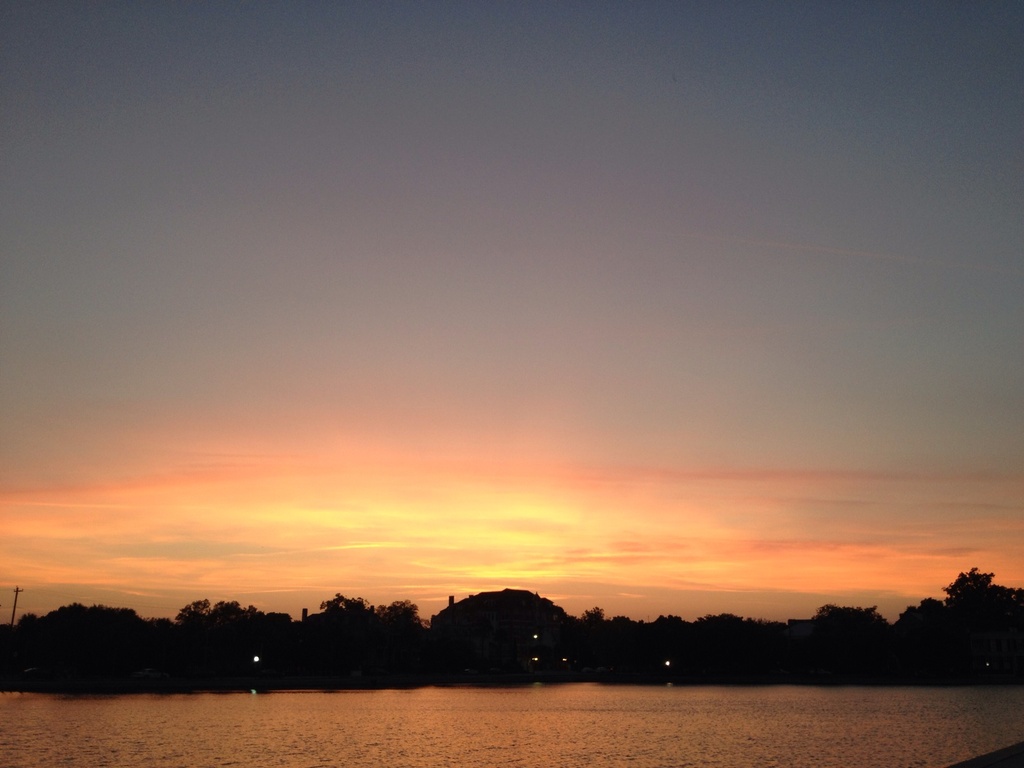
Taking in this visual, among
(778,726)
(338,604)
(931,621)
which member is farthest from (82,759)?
(931,621)

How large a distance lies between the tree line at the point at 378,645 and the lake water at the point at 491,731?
2074 centimetres

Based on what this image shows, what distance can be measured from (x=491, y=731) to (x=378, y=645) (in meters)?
83.6

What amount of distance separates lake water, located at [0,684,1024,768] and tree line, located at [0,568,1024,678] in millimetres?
20741

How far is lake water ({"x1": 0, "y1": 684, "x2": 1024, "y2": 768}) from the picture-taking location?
55.4 metres

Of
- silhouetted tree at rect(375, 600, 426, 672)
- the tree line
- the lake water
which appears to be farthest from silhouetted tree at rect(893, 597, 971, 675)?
silhouetted tree at rect(375, 600, 426, 672)

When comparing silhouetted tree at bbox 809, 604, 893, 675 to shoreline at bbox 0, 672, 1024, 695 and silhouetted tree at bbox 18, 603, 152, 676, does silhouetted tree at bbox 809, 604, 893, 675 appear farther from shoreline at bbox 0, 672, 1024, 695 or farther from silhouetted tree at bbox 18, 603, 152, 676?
silhouetted tree at bbox 18, 603, 152, 676

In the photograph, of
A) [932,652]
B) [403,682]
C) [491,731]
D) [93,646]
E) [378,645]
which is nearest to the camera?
[491,731]

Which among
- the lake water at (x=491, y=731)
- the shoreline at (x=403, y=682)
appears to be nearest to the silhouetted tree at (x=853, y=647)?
the shoreline at (x=403, y=682)

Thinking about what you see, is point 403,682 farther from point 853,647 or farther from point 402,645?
point 853,647

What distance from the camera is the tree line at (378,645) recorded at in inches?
4865

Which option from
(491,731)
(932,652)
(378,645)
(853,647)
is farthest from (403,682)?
(932,652)

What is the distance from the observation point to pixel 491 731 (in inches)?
2936

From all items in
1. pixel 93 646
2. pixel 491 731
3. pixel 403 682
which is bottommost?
pixel 491 731

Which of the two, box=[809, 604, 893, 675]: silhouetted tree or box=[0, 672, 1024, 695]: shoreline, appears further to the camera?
box=[809, 604, 893, 675]: silhouetted tree
